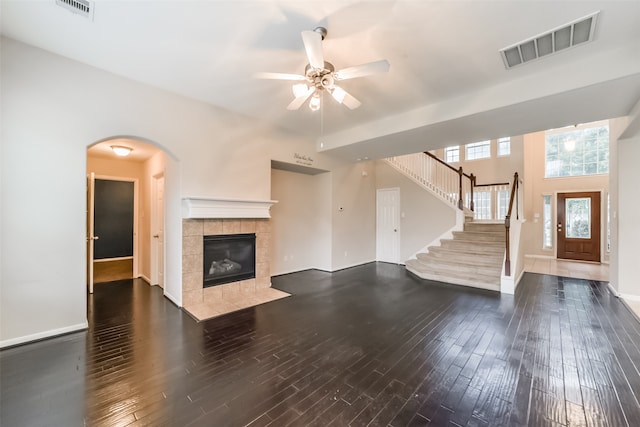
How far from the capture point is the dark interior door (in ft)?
20.1

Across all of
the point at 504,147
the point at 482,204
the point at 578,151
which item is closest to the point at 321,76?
the point at 482,204

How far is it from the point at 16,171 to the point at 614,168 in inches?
339

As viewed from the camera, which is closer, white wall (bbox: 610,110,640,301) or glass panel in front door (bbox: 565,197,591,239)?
white wall (bbox: 610,110,640,301)

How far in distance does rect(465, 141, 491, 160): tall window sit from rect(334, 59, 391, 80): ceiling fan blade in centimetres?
726

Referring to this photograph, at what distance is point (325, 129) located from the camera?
5211mm

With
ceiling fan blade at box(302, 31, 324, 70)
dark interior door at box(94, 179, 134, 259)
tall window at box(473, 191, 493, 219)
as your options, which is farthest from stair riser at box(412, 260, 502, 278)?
dark interior door at box(94, 179, 134, 259)

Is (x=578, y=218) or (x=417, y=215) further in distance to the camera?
(x=578, y=218)

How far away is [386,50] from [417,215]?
498 cm

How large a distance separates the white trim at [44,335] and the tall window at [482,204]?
8.71 metres

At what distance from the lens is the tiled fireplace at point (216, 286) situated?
3.82 m

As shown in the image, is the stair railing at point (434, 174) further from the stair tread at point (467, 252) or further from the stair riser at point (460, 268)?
the stair riser at point (460, 268)

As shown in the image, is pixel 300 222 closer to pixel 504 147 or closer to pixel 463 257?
pixel 463 257

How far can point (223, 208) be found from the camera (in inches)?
161

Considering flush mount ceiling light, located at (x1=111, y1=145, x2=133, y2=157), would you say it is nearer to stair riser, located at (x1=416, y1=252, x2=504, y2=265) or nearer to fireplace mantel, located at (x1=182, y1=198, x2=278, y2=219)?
fireplace mantel, located at (x1=182, y1=198, x2=278, y2=219)
